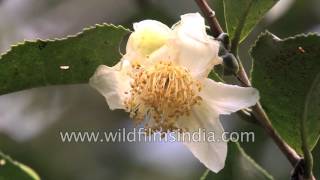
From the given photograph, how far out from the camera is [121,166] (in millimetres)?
2121

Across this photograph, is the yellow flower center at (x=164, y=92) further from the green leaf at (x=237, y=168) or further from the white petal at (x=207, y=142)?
the green leaf at (x=237, y=168)

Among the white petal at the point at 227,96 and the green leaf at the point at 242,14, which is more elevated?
the green leaf at the point at 242,14

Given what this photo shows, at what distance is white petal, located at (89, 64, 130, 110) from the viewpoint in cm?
92

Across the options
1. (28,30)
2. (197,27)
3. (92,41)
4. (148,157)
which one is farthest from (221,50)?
(28,30)

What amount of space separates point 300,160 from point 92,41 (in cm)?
30

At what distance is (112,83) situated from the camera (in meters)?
0.94

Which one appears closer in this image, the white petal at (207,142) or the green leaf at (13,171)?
the white petal at (207,142)

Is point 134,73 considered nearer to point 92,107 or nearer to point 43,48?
point 43,48

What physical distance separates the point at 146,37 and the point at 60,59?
0.12 m

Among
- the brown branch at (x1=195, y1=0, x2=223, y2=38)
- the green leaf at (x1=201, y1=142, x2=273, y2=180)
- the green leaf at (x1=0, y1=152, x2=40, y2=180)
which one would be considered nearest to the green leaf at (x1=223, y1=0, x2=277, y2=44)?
the brown branch at (x1=195, y1=0, x2=223, y2=38)

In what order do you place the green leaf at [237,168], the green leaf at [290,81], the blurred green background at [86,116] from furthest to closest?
the blurred green background at [86,116] < the green leaf at [237,168] < the green leaf at [290,81]

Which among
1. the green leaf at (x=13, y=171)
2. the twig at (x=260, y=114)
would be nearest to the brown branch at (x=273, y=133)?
the twig at (x=260, y=114)

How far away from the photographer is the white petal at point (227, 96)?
856mm

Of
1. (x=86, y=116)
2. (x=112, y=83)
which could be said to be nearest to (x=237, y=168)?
(x=112, y=83)
